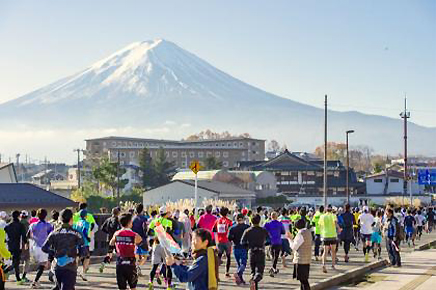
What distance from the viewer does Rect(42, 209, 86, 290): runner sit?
37.7 feet

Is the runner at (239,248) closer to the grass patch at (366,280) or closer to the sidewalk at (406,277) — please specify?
the sidewalk at (406,277)

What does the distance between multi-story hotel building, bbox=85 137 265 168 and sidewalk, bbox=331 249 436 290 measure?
9823cm

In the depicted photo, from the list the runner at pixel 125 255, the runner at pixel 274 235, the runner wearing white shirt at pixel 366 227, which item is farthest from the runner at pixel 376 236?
the runner at pixel 125 255

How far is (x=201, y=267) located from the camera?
28.5 feet

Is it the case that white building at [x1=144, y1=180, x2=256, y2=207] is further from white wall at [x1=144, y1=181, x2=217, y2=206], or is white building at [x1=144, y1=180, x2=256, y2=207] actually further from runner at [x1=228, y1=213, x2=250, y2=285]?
runner at [x1=228, y1=213, x2=250, y2=285]

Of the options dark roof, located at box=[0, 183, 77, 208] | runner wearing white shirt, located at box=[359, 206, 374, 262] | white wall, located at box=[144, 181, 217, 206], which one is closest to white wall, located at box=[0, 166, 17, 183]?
white wall, located at box=[144, 181, 217, 206]

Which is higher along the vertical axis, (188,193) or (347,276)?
(188,193)

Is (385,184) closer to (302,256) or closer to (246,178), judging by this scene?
(246,178)

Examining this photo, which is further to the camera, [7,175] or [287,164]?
[287,164]

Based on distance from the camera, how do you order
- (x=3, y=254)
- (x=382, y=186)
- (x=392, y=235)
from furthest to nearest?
(x=382, y=186) < (x=392, y=235) < (x=3, y=254)

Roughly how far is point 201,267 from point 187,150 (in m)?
123

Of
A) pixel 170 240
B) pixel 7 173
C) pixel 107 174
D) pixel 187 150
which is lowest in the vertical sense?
pixel 170 240

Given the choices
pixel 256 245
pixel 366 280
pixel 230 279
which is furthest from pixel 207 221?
pixel 366 280


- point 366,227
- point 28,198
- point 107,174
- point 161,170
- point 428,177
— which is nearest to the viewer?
point 366,227
